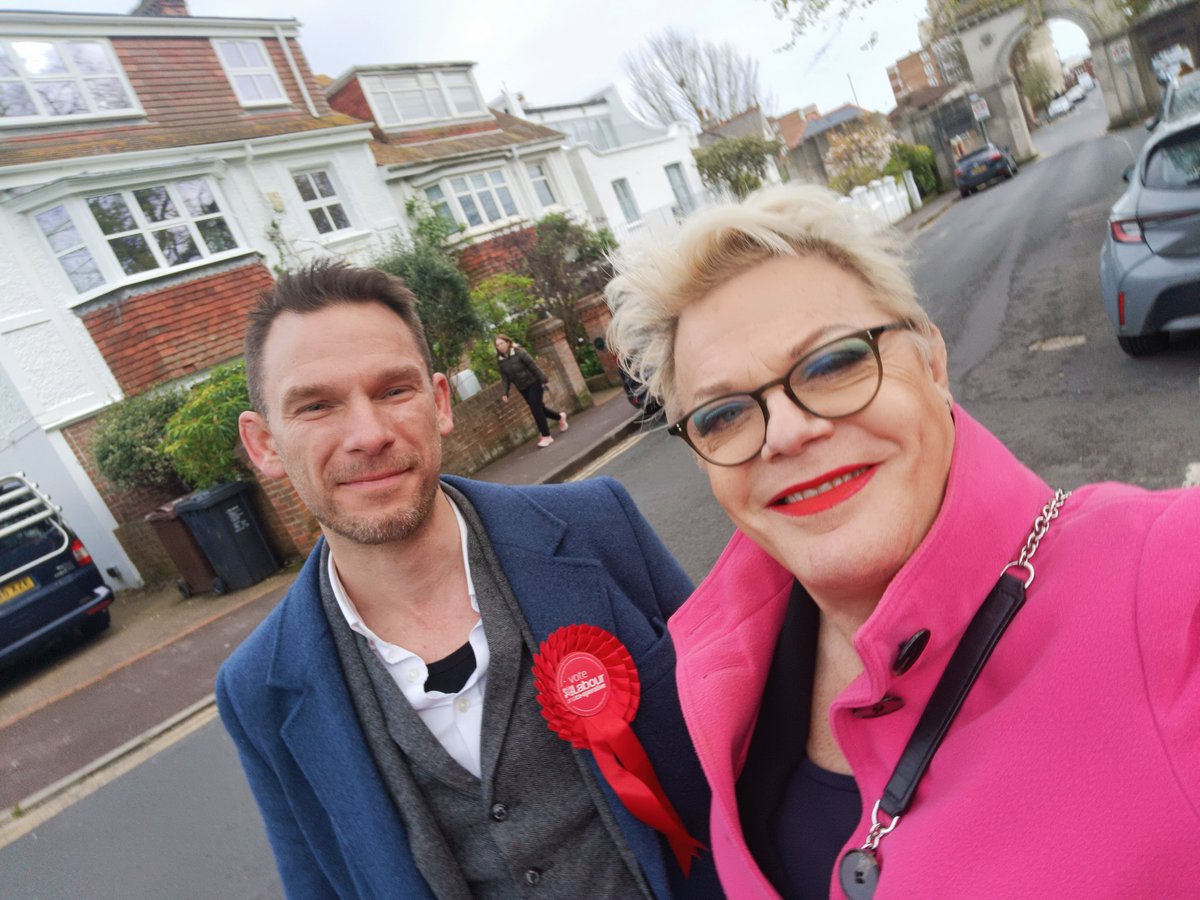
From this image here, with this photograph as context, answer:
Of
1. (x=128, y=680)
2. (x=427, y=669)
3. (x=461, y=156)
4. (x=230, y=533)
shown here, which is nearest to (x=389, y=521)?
(x=427, y=669)

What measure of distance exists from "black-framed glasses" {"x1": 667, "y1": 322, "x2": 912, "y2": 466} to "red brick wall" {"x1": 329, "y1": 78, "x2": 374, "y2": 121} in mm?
22006

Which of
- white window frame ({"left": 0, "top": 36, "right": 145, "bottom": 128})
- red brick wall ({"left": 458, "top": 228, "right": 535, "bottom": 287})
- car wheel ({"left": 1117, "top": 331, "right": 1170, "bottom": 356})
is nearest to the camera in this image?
car wheel ({"left": 1117, "top": 331, "right": 1170, "bottom": 356})

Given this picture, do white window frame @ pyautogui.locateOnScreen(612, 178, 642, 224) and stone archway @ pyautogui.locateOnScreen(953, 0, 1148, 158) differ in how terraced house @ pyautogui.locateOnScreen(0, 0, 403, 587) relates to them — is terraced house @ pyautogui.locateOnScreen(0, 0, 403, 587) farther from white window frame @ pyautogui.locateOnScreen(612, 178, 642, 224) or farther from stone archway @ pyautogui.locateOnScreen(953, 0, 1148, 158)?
stone archway @ pyautogui.locateOnScreen(953, 0, 1148, 158)

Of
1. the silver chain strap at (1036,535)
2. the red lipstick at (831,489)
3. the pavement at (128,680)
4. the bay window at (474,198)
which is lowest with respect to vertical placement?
the pavement at (128,680)

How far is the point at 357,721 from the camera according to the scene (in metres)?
1.63

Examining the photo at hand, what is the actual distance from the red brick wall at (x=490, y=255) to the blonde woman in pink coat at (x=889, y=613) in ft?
54.7

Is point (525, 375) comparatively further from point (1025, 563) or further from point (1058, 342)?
point (1025, 563)

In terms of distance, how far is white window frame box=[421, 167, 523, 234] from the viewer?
18.8 metres

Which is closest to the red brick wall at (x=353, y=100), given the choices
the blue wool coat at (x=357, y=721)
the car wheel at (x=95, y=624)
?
the car wheel at (x=95, y=624)

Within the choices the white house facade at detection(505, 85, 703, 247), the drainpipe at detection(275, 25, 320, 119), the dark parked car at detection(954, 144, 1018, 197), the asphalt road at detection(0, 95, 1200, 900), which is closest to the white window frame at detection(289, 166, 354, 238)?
the drainpipe at detection(275, 25, 320, 119)

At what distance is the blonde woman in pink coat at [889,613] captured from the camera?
817 mm

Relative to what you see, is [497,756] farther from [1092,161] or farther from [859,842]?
[1092,161]

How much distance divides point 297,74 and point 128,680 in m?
15.3

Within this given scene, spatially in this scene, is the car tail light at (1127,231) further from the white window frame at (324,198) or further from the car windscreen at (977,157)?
the car windscreen at (977,157)
